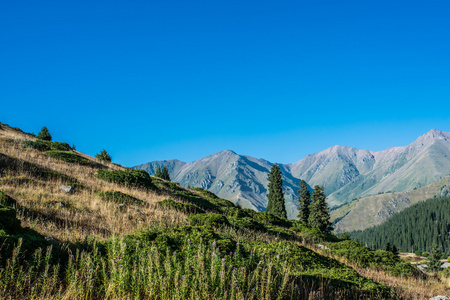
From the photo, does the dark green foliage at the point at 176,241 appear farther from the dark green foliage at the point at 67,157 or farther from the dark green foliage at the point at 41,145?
the dark green foliage at the point at 41,145

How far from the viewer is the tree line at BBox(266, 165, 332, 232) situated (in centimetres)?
5266

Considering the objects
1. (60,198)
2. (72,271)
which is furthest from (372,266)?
(60,198)

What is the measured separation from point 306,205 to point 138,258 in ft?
200

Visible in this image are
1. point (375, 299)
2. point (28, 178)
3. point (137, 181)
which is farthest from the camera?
point (137, 181)

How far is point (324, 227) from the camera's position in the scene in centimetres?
5297

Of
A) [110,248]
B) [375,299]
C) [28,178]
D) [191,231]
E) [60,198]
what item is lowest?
[375,299]

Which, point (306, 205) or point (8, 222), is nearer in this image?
point (8, 222)

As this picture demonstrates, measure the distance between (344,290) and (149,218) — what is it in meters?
6.99

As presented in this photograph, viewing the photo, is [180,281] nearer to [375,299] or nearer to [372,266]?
[375,299]

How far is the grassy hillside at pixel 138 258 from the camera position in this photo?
13.8 ft

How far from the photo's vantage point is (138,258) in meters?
5.00

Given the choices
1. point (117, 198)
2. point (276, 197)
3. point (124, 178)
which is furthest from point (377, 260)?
point (276, 197)

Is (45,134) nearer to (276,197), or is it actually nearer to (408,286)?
(276,197)

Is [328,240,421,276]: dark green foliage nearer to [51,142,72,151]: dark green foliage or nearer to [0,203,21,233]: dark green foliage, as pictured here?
[0,203,21,233]: dark green foliage
